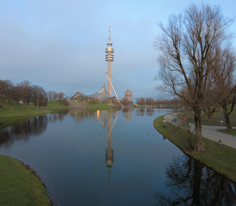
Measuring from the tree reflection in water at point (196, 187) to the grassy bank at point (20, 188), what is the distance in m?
3.64

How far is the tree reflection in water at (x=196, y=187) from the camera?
5.19 m

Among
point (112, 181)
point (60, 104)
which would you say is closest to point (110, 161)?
point (112, 181)

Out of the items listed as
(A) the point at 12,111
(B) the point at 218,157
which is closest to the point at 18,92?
(A) the point at 12,111

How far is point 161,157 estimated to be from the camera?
905 centimetres

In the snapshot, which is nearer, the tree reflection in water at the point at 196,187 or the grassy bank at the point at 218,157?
the tree reflection in water at the point at 196,187

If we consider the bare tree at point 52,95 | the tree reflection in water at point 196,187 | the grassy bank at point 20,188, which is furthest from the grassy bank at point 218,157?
the bare tree at point 52,95

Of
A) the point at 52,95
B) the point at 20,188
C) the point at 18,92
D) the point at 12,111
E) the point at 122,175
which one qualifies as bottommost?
the point at 122,175

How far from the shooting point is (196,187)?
5980mm

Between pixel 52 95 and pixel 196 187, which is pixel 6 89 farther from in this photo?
pixel 52 95

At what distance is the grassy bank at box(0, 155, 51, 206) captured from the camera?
14.7 ft

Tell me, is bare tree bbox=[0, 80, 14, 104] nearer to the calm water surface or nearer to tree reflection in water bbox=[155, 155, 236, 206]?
the calm water surface

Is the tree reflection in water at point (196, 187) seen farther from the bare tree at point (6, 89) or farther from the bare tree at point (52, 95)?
the bare tree at point (52, 95)

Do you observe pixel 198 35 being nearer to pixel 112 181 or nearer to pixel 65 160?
pixel 112 181

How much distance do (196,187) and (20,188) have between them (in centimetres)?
588
